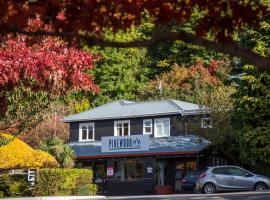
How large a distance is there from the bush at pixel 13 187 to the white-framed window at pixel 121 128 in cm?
1599

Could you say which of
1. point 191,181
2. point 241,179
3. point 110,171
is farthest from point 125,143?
point 241,179

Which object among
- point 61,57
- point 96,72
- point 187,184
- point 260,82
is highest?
point 96,72

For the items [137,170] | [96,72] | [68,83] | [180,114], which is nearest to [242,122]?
[180,114]

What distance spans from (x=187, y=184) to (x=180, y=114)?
7926 mm

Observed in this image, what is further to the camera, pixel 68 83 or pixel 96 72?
pixel 96 72

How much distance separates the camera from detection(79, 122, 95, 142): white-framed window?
50781 mm

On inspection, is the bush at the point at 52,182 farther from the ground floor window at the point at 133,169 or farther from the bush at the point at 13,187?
the ground floor window at the point at 133,169

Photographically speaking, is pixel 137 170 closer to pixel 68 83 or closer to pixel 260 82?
pixel 260 82

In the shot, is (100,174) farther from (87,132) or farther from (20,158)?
(20,158)

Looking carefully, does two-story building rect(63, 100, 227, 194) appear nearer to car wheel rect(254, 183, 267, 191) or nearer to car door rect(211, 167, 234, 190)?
car door rect(211, 167, 234, 190)

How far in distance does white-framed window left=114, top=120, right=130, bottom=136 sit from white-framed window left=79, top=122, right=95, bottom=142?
2184 mm

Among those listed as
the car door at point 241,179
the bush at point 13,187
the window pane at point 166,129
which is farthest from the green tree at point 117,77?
the car door at point 241,179

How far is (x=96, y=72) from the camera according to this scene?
6994 cm

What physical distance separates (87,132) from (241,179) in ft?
62.1
